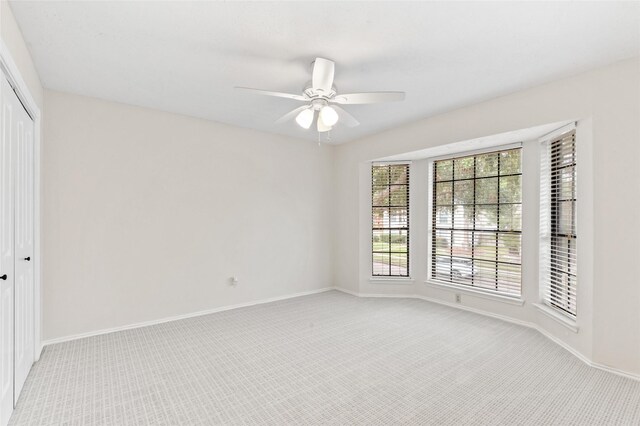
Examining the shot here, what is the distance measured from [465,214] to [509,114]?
1.55m

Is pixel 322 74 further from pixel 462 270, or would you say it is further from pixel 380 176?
pixel 462 270

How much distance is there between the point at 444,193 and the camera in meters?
4.77

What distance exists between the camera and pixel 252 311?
4.39m

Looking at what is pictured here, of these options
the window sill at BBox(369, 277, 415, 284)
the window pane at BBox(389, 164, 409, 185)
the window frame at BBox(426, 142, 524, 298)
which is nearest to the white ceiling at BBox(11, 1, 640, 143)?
the window frame at BBox(426, 142, 524, 298)

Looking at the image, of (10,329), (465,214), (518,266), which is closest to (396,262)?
(465,214)

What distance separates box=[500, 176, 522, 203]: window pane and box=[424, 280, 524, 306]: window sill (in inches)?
48.4

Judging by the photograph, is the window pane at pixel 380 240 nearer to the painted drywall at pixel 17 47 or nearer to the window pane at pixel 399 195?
the window pane at pixel 399 195

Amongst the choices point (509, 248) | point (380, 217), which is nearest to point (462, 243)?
point (509, 248)

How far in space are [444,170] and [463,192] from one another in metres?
0.45

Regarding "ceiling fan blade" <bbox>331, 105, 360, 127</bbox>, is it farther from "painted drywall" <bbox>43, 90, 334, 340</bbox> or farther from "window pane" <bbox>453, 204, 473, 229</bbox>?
"window pane" <bbox>453, 204, 473, 229</bbox>

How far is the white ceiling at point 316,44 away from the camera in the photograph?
1.99m

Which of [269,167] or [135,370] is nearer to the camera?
[135,370]

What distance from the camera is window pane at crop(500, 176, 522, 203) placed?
396 cm

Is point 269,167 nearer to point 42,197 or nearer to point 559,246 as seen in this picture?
point 42,197
